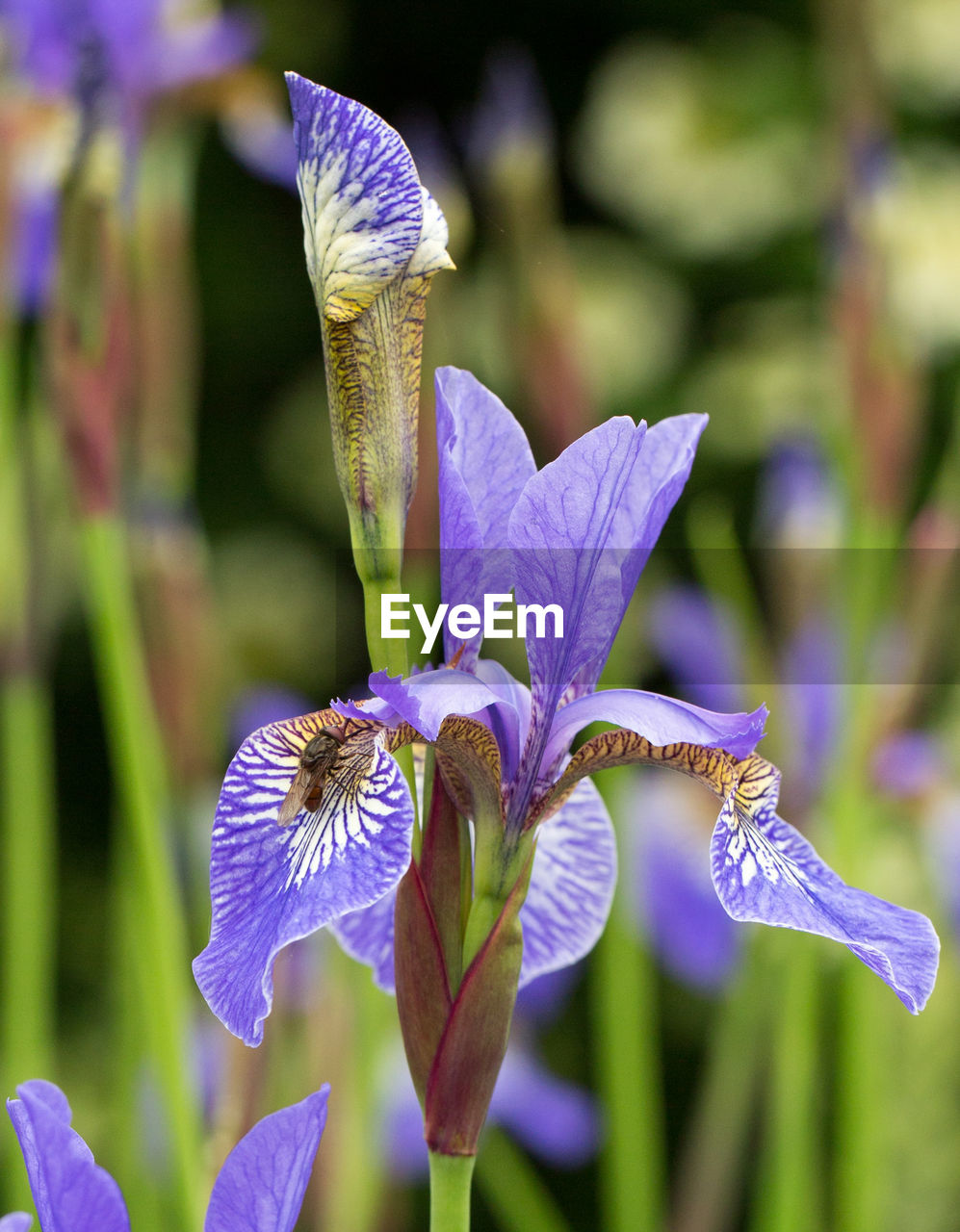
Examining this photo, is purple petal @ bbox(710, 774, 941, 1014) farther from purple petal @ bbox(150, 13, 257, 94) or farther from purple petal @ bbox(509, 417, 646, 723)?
purple petal @ bbox(150, 13, 257, 94)

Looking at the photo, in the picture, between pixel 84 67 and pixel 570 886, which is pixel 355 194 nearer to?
pixel 570 886

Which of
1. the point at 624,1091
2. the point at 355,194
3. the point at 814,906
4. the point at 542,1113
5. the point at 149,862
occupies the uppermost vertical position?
the point at 355,194

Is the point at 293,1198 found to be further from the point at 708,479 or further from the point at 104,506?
the point at 708,479

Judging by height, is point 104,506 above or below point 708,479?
above

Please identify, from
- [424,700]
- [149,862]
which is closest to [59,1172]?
[424,700]

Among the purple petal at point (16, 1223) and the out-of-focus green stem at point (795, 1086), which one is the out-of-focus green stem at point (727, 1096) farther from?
the purple petal at point (16, 1223)

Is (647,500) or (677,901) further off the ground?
(647,500)

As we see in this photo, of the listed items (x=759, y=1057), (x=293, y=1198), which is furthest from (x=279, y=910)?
(x=759, y=1057)
